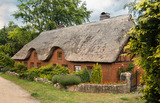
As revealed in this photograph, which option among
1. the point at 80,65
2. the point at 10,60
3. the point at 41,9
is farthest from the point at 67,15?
the point at 80,65

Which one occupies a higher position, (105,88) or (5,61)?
(5,61)

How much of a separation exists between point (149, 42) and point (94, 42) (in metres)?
9.00

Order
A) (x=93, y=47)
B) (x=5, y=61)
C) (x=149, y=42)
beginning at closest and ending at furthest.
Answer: (x=149, y=42), (x=93, y=47), (x=5, y=61)

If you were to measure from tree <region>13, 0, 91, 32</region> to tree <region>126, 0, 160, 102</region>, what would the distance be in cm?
2481

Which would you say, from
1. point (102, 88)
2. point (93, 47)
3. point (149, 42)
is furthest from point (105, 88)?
point (93, 47)

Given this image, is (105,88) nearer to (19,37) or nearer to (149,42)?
(149,42)

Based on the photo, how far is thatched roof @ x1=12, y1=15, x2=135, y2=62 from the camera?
13492 mm

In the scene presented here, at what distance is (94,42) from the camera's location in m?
15.5

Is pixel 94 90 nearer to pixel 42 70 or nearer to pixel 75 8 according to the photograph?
pixel 42 70

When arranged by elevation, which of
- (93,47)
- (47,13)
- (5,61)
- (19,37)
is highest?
(47,13)

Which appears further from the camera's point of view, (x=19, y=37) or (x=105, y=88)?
(x=19, y=37)

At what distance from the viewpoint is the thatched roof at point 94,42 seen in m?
13.5

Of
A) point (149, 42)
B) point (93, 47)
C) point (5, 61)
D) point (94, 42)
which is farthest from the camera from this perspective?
point (5, 61)

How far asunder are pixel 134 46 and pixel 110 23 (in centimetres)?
1031
